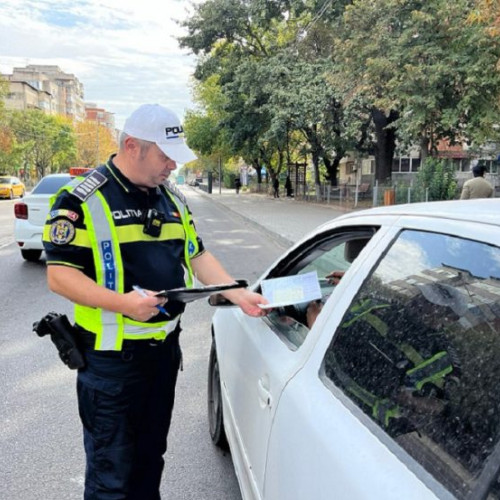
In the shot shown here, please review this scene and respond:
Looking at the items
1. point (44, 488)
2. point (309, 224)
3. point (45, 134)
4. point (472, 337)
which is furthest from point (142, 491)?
point (45, 134)

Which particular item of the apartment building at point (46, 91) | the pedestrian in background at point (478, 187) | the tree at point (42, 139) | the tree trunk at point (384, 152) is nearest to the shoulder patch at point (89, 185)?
the pedestrian in background at point (478, 187)

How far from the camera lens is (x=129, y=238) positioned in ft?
6.19

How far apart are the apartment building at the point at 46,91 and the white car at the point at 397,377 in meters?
83.1

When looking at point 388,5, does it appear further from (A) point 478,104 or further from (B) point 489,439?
(B) point 489,439

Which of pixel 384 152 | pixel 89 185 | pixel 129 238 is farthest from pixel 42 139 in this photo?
pixel 129 238

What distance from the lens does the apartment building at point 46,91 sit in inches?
3204

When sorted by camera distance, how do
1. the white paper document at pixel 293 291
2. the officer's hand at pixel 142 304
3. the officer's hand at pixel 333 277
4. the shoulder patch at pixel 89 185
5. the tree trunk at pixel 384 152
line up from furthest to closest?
1. the tree trunk at pixel 384 152
2. the officer's hand at pixel 333 277
3. the white paper document at pixel 293 291
4. the shoulder patch at pixel 89 185
5. the officer's hand at pixel 142 304

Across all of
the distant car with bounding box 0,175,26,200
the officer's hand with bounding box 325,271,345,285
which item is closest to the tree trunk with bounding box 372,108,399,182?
the officer's hand with bounding box 325,271,345,285

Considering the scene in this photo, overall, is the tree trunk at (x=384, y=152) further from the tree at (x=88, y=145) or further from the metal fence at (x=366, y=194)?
the tree at (x=88, y=145)

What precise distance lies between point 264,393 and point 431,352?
77 cm

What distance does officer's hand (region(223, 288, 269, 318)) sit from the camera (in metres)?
2.14

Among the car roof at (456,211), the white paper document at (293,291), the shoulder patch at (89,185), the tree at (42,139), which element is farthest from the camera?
the tree at (42,139)

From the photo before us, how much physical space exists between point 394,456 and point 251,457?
0.94 meters

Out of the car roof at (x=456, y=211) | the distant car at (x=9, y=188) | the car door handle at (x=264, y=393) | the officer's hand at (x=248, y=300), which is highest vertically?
the car roof at (x=456, y=211)
